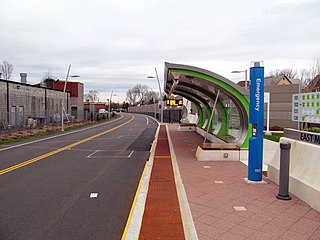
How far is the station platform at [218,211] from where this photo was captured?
5020 mm

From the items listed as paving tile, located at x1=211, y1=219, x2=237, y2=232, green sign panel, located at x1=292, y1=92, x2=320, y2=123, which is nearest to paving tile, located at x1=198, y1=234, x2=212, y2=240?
paving tile, located at x1=211, y1=219, x2=237, y2=232

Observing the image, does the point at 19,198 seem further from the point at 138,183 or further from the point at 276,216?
the point at 276,216

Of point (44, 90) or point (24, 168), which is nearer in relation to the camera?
point (24, 168)

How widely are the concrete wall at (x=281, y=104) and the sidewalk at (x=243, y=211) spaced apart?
663 inches

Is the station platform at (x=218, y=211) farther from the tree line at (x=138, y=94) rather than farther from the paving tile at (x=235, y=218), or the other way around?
the tree line at (x=138, y=94)

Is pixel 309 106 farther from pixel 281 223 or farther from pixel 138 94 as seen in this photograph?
pixel 138 94

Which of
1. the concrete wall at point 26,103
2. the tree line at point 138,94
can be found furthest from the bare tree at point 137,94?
the concrete wall at point 26,103

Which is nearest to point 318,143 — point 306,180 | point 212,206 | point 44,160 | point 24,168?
point 306,180

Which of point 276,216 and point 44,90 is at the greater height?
point 44,90

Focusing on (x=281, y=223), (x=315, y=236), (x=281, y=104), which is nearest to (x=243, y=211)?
(x=281, y=223)

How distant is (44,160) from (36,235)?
318 inches

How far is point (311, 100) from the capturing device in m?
10.8

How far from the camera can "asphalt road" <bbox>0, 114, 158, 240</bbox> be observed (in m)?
5.37

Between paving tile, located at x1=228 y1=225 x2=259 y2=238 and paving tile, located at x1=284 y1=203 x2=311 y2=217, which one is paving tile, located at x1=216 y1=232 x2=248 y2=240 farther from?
paving tile, located at x1=284 y1=203 x2=311 y2=217
